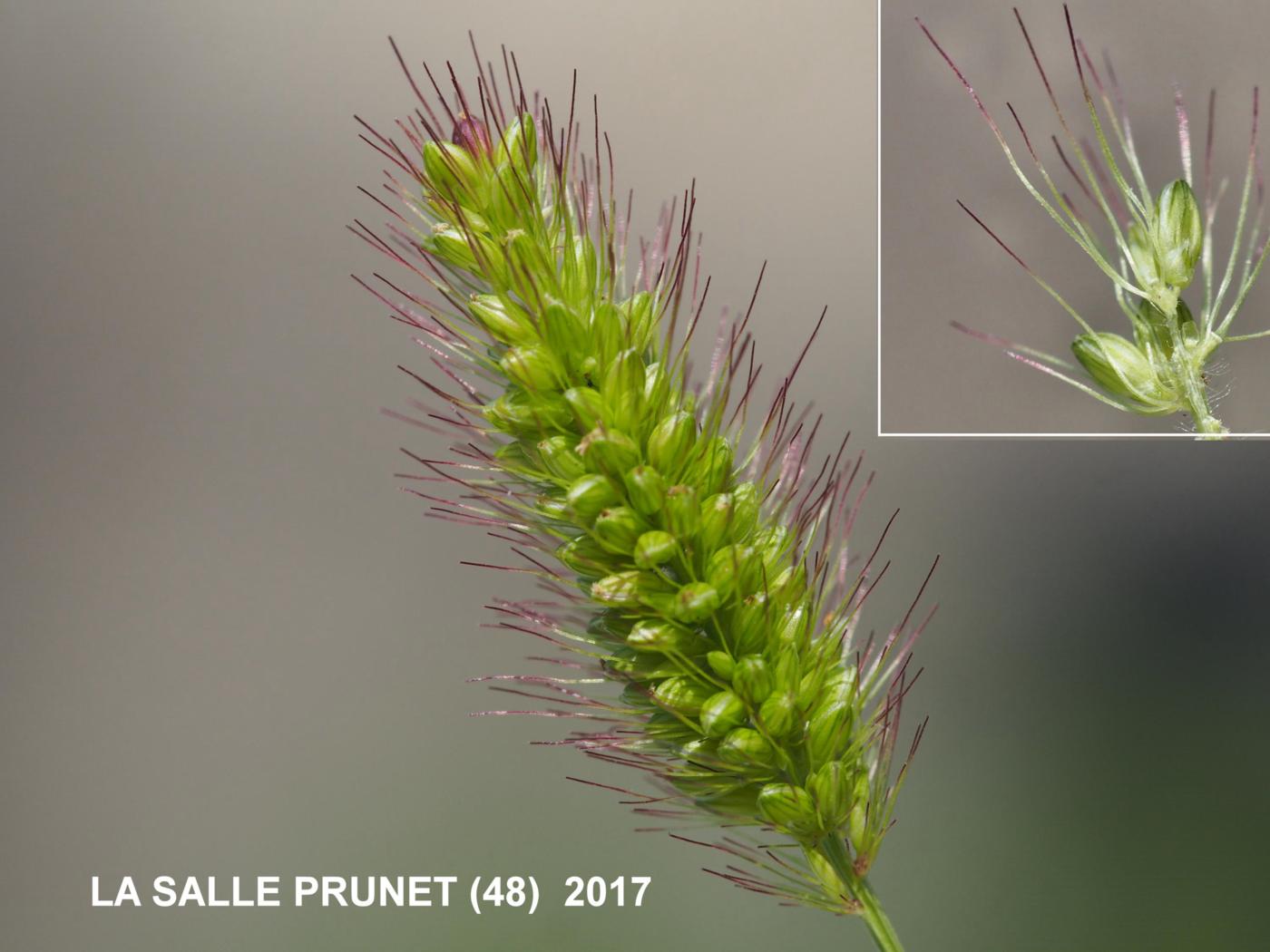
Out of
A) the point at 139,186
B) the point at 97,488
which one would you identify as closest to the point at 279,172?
the point at 139,186

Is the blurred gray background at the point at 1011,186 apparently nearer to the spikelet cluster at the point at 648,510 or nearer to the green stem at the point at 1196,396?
the green stem at the point at 1196,396

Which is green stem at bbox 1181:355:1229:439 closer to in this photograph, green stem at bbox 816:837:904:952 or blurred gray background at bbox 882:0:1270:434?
blurred gray background at bbox 882:0:1270:434

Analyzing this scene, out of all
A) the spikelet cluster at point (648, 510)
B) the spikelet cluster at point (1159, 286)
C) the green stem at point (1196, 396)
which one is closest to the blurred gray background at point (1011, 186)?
the spikelet cluster at point (1159, 286)

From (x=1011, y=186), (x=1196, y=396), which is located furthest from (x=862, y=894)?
(x=1011, y=186)

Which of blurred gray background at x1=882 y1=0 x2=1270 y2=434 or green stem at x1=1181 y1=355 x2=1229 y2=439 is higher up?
blurred gray background at x1=882 y1=0 x2=1270 y2=434

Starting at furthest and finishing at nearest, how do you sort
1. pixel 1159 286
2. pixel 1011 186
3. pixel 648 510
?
pixel 1011 186 → pixel 1159 286 → pixel 648 510

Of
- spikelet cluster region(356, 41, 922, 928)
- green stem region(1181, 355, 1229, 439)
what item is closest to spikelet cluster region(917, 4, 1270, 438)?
green stem region(1181, 355, 1229, 439)

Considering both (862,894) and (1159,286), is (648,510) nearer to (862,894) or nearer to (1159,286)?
(862,894)
